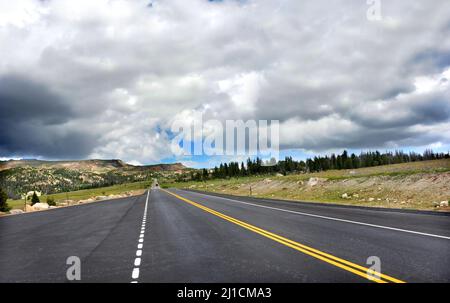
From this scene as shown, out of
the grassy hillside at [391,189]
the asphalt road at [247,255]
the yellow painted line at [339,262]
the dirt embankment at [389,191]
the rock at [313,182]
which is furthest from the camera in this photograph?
the rock at [313,182]

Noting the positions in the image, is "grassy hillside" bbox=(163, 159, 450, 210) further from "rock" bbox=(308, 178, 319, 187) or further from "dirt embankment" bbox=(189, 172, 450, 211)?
"rock" bbox=(308, 178, 319, 187)

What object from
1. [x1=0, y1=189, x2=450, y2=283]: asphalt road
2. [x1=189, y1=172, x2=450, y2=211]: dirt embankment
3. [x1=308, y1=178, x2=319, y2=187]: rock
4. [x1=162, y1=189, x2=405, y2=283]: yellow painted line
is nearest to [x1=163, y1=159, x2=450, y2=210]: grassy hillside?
[x1=189, y1=172, x2=450, y2=211]: dirt embankment

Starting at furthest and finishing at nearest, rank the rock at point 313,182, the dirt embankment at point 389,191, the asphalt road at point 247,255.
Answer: the rock at point 313,182
the dirt embankment at point 389,191
the asphalt road at point 247,255

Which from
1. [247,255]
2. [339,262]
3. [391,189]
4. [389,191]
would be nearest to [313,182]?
[391,189]

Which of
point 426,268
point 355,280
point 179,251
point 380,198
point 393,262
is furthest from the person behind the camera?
point 380,198

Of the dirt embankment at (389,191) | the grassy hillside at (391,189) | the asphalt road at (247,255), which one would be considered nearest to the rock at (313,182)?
the dirt embankment at (389,191)

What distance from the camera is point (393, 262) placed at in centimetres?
761

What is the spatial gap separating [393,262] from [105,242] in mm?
9530

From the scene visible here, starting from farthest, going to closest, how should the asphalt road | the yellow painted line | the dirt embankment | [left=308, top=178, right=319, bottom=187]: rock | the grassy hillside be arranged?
[left=308, top=178, right=319, bottom=187]: rock → the grassy hillside → the dirt embankment → the asphalt road → the yellow painted line

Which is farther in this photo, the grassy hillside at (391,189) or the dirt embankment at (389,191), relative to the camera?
the grassy hillside at (391,189)

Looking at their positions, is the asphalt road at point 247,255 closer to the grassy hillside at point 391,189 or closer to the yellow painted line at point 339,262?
the yellow painted line at point 339,262

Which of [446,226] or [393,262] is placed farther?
[446,226]

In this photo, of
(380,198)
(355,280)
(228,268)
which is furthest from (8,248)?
(380,198)
